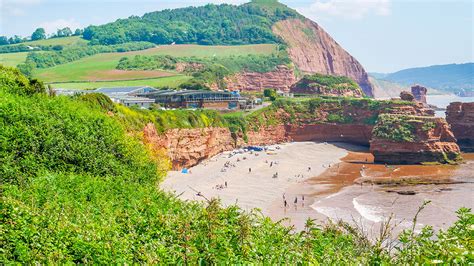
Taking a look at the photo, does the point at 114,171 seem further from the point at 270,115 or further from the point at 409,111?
the point at 409,111

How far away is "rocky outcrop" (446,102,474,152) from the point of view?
298 ft

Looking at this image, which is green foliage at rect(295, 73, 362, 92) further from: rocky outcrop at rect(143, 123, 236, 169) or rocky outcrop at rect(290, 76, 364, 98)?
rocky outcrop at rect(143, 123, 236, 169)

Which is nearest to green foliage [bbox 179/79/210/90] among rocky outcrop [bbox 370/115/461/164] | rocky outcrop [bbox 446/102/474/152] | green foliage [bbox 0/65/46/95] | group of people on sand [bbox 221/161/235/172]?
rocky outcrop [bbox 370/115/461/164]

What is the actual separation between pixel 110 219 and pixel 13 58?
177129 millimetres

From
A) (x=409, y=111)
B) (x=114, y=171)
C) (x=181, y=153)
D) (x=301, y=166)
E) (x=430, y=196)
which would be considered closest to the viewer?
(x=114, y=171)

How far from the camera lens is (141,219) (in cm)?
1577

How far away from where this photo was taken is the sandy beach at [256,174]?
5012cm

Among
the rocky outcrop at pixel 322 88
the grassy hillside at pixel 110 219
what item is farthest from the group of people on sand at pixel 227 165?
the rocky outcrop at pixel 322 88

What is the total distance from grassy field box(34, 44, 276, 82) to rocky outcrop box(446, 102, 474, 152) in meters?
74.7

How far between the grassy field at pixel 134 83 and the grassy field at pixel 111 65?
6.23 m

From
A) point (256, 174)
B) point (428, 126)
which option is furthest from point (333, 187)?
point (428, 126)

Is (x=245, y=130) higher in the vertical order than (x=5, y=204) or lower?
lower

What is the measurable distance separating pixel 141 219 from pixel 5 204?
389 centimetres

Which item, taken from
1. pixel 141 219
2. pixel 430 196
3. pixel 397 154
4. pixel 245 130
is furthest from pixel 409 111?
pixel 141 219
